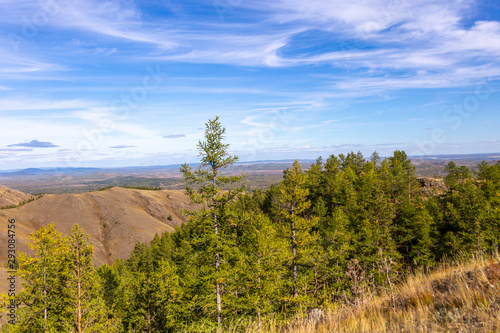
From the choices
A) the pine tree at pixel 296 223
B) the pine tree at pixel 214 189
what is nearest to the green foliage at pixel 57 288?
the pine tree at pixel 214 189

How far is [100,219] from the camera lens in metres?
124

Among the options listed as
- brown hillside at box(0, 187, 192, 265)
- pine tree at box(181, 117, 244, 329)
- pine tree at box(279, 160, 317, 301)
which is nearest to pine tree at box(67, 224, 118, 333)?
pine tree at box(181, 117, 244, 329)

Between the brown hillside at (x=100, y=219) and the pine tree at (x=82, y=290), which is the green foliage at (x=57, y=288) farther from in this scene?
the brown hillside at (x=100, y=219)

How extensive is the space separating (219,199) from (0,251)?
3964 inches

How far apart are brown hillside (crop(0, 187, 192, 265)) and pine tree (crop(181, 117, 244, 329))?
90.8 metres

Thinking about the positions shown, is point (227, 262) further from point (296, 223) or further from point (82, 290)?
point (82, 290)

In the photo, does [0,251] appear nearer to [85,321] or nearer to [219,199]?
[85,321]

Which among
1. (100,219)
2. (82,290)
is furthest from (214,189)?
(100,219)

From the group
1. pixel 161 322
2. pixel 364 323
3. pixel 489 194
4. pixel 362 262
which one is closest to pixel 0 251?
pixel 161 322

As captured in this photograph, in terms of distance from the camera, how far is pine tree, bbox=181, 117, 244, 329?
2034cm

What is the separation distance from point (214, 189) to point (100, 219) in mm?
126475

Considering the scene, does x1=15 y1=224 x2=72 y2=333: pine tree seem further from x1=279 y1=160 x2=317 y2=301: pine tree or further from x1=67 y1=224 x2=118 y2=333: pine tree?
x1=279 y1=160 x2=317 y2=301: pine tree

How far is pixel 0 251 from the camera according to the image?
81625 mm

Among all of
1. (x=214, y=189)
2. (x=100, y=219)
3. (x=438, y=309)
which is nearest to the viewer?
(x=438, y=309)
